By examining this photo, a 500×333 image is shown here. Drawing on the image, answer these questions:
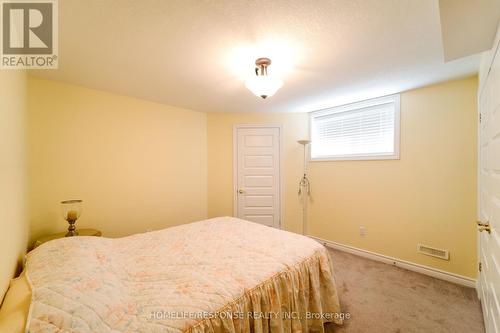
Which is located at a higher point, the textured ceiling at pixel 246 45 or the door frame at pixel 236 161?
the textured ceiling at pixel 246 45

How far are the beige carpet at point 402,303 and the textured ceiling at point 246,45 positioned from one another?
90.0 inches

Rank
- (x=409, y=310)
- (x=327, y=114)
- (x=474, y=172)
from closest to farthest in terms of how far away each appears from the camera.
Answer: (x=409, y=310) → (x=474, y=172) → (x=327, y=114)

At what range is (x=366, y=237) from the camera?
2.92 m

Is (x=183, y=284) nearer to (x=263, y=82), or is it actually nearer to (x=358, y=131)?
(x=263, y=82)

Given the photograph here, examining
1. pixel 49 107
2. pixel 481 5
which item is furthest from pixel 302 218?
pixel 49 107

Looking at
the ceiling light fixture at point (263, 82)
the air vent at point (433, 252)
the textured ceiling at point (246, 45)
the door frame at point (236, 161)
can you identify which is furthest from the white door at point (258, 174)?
the air vent at point (433, 252)

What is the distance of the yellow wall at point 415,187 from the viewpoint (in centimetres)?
219

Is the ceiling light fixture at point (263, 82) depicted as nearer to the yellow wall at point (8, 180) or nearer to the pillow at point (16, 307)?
the yellow wall at point (8, 180)

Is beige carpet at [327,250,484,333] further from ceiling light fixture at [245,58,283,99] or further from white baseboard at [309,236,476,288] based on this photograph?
ceiling light fixture at [245,58,283,99]

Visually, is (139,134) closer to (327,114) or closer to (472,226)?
(327,114)

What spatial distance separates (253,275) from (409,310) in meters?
1.67

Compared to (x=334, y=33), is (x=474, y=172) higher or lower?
lower

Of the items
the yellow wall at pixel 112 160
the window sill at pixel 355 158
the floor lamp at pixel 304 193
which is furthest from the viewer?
the floor lamp at pixel 304 193

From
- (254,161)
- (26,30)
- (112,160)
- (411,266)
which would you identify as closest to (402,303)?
(411,266)
